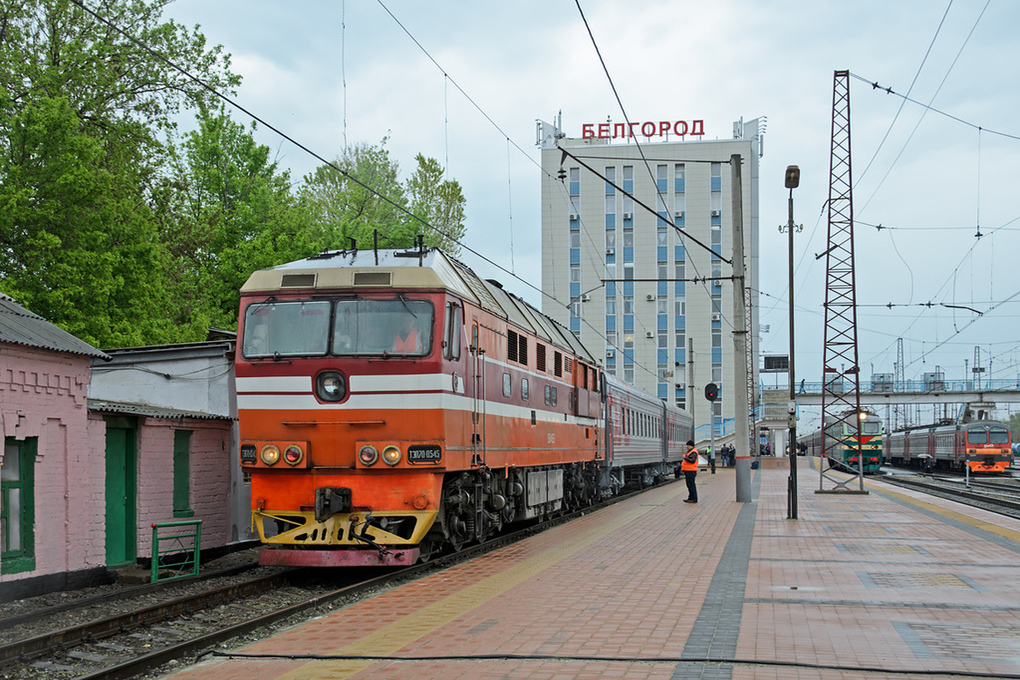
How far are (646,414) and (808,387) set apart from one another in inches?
2041

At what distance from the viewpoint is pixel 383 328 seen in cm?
1171

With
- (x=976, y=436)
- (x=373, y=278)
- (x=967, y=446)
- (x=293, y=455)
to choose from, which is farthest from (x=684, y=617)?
(x=976, y=436)

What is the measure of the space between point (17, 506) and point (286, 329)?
3.45 meters

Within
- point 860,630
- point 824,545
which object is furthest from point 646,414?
point 860,630

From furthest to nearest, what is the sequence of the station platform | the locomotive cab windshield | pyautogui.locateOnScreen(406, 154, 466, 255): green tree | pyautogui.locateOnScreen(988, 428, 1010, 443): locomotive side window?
1. pyautogui.locateOnScreen(988, 428, 1010, 443): locomotive side window
2. pyautogui.locateOnScreen(406, 154, 466, 255): green tree
3. the locomotive cab windshield
4. the station platform

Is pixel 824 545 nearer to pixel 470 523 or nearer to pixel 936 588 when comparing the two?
pixel 936 588

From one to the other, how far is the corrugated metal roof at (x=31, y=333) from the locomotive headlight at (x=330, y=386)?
2564 millimetres

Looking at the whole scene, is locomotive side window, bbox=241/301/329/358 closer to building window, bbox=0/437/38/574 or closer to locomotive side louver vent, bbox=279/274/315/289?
locomotive side louver vent, bbox=279/274/315/289

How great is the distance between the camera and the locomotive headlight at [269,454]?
38.1 feet

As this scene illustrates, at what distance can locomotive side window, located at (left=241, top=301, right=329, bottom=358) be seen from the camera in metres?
11.8

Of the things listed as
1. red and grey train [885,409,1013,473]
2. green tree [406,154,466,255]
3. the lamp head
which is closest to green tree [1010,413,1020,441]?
red and grey train [885,409,1013,473]

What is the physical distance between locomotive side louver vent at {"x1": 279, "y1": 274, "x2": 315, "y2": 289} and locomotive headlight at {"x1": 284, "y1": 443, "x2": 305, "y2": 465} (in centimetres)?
192

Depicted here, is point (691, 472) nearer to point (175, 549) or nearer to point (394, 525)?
point (394, 525)

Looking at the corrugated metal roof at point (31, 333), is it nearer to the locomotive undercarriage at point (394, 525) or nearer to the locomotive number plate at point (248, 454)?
the locomotive number plate at point (248, 454)
